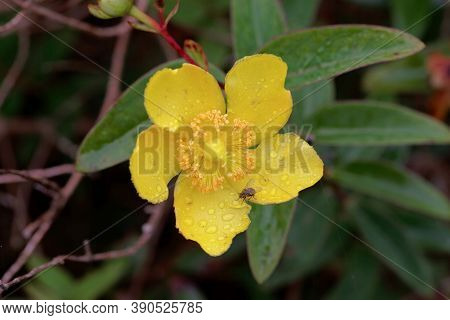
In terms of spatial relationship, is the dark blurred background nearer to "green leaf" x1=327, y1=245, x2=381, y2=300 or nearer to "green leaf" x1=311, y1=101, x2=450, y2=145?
"green leaf" x1=327, y1=245, x2=381, y2=300

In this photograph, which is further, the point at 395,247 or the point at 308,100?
the point at 395,247

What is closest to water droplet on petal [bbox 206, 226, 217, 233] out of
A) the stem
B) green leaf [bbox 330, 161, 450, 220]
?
the stem

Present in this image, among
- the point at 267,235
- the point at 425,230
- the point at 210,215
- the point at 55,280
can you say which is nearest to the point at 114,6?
the point at 210,215

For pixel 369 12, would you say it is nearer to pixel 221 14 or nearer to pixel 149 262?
pixel 221 14

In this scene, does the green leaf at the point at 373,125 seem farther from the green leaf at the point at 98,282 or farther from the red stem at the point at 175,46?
the green leaf at the point at 98,282

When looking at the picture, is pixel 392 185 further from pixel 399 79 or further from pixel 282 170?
pixel 282 170
